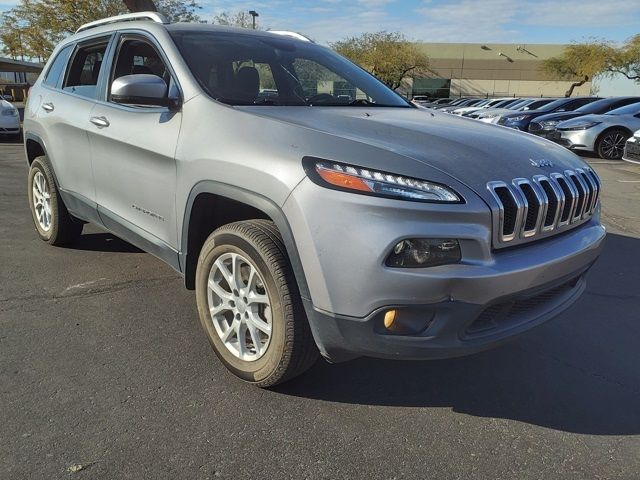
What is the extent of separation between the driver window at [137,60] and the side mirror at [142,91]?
60cm

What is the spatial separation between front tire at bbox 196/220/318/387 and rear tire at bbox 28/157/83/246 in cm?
232

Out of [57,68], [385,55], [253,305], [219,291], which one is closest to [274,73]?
[219,291]

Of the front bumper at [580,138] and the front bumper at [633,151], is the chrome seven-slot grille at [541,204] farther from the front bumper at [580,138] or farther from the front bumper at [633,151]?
the front bumper at [580,138]

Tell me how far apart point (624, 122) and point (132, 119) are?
1235 cm

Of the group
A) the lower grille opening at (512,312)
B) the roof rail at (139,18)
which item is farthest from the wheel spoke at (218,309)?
the roof rail at (139,18)

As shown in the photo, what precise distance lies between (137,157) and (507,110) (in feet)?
57.2

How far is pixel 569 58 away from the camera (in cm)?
4756

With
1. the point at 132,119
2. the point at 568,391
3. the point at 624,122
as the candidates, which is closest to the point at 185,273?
the point at 132,119

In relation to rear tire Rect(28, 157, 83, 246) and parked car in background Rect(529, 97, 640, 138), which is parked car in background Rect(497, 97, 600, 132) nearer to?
parked car in background Rect(529, 97, 640, 138)

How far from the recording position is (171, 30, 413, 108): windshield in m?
3.14

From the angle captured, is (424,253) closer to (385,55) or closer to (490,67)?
(385,55)

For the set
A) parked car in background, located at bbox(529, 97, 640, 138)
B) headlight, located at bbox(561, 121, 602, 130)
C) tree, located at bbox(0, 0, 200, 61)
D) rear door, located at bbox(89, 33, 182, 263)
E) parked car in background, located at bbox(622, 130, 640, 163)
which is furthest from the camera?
tree, located at bbox(0, 0, 200, 61)

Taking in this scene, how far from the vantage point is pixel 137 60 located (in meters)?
3.72

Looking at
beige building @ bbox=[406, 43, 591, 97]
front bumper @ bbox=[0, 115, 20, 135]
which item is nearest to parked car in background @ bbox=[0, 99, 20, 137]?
front bumper @ bbox=[0, 115, 20, 135]
